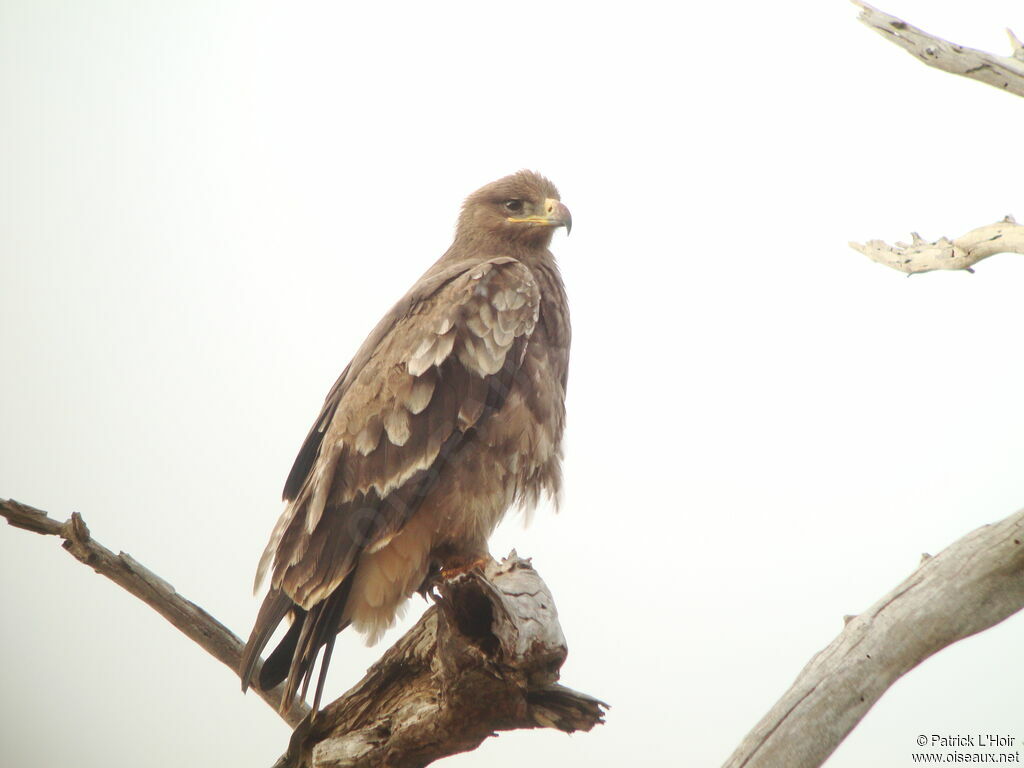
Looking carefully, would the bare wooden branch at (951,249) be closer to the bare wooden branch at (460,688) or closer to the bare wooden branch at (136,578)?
the bare wooden branch at (460,688)

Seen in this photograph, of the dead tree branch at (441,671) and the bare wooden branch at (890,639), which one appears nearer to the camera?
the dead tree branch at (441,671)

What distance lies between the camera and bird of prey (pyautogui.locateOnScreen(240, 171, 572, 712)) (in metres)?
3.93

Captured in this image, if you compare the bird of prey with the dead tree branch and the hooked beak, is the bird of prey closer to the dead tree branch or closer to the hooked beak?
the dead tree branch

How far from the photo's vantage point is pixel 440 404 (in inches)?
162

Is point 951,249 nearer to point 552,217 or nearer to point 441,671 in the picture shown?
point 552,217

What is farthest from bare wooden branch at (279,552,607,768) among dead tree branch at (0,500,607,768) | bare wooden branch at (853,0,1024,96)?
bare wooden branch at (853,0,1024,96)

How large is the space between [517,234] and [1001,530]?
108 inches

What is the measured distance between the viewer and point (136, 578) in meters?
3.77

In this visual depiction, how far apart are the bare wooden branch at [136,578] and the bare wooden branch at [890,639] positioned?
199 centimetres

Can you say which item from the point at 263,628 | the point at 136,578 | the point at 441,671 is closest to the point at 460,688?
the point at 441,671

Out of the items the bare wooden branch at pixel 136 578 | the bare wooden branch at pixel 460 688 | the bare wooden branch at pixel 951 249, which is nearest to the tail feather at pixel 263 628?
the bare wooden branch at pixel 136 578

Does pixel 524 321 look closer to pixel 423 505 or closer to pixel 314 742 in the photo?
pixel 423 505

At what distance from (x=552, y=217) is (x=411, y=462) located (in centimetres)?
171

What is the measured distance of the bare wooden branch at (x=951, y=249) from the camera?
14.0ft
